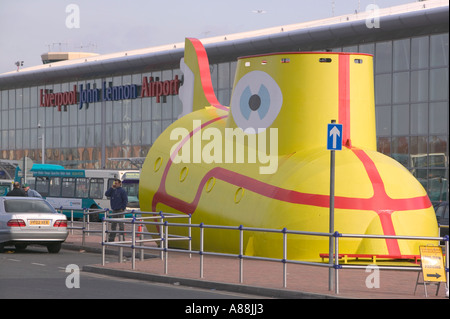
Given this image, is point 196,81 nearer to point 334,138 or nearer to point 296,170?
point 296,170

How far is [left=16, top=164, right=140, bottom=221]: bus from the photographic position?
4566cm

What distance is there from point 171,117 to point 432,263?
159ft

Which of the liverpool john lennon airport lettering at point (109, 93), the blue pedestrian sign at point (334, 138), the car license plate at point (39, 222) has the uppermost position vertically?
the liverpool john lennon airport lettering at point (109, 93)

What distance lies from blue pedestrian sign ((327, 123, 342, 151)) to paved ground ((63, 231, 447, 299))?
7.56 feet

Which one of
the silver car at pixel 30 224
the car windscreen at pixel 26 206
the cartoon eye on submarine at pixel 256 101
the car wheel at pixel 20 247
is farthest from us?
the car wheel at pixel 20 247

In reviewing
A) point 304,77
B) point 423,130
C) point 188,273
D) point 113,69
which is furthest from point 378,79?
point 188,273

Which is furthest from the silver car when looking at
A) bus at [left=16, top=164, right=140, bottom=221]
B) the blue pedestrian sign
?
bus at [left=16, top=164, right=140, bottom=221]

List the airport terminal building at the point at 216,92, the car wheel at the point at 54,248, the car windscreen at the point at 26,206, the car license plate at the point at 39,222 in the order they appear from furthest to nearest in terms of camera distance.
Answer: the airport terminal building at the point at 216,92 → the car wheel at the point at 54,248 → the car windscreen at the point at 26,206 → the car license plate at the point at 39,222

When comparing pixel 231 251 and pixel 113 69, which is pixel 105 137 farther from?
pixel 231 251

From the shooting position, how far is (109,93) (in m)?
67.4

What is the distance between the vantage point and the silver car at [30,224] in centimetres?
2325

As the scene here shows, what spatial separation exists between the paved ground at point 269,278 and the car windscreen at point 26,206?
4.34 metres

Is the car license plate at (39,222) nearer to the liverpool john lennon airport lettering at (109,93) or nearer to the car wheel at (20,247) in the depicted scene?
the car wheel at (20,247)

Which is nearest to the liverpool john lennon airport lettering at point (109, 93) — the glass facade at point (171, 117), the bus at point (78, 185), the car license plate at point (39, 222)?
the glass facade at point (171, 117)
